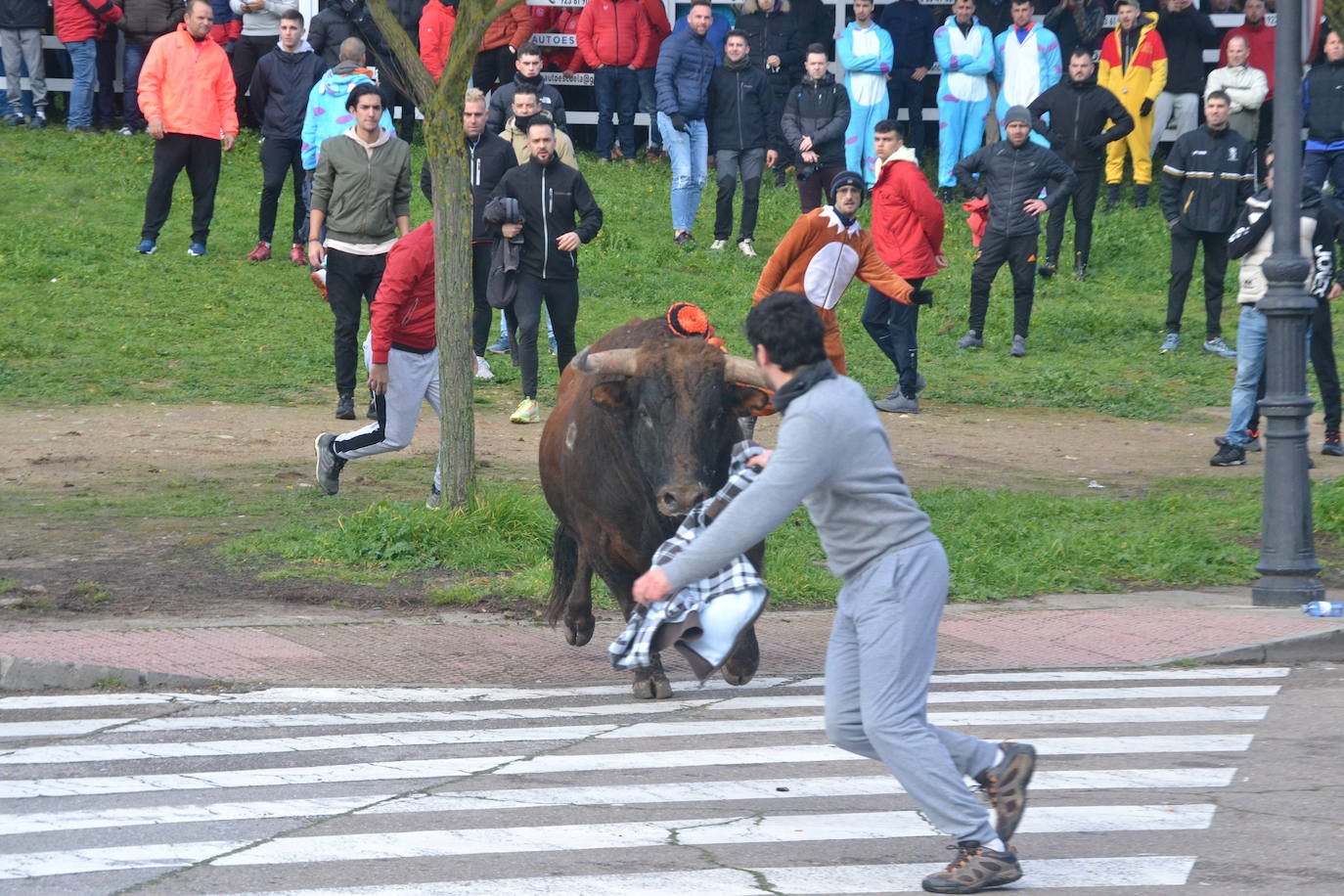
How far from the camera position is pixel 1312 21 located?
431 inches

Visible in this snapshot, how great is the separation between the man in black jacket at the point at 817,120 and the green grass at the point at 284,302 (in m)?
1.40

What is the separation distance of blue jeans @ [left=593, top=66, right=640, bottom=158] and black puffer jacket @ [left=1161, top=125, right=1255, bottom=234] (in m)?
7.86

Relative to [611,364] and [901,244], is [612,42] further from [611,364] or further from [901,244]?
[611,364]

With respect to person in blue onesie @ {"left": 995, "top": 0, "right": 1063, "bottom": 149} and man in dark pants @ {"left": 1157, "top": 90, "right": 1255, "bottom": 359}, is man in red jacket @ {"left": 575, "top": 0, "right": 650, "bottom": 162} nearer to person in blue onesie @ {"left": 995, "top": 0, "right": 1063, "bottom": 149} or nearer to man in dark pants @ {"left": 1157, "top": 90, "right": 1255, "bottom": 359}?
person in blue onesie @ {"left": 995, "top": 0, "right": 1063, "bottom": 149}

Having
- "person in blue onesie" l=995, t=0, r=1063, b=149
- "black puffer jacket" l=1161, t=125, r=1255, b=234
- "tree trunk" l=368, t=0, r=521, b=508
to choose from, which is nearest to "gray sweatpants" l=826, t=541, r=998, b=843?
"tree trunk" l=368, t=0, r=521, b=508

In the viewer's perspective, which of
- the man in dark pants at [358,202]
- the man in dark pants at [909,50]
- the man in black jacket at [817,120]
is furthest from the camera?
the man in dark pants at [909,50]

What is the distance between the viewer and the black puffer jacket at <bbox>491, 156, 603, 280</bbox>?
15.2m

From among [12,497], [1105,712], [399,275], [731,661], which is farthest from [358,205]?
[1105,712]

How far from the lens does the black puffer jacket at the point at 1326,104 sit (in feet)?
69.5

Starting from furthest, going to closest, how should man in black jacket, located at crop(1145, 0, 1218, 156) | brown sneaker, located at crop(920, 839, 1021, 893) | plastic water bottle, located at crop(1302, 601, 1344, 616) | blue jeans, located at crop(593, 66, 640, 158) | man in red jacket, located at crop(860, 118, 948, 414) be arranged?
blue jeans, located at crop(593, 66, 640, 158), man in black jacket, located at crop(1145, 0, 1218, 156), man in red jacket, located at crop(860, 118, 948, 414), plastic water bottle, located at crop(1302, 601, 1344, 616), brown sneaker, located at crop(920, 839, 1021, 893)

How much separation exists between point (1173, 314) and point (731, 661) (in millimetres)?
12778

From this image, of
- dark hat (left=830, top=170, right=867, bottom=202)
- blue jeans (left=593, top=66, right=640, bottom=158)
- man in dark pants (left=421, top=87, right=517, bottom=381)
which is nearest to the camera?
dark hat (left=830, top=170, right=867, bottom=202)

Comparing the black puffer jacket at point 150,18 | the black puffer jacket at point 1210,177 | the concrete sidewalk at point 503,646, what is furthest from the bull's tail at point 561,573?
the black puffer jacket at point 150,18

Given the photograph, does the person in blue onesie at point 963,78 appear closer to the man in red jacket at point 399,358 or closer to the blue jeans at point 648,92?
the blue jeans at point 648,92
